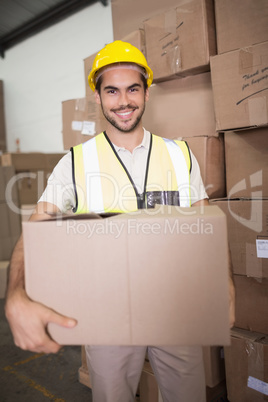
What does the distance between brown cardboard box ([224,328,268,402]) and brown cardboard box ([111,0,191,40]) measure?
1750mm

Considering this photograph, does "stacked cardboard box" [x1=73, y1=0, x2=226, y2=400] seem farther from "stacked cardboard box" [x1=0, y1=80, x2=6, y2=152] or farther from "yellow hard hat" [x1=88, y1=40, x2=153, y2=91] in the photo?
"stacked cardboard box" [x1=0, y1=80, x2=6, y2=152]

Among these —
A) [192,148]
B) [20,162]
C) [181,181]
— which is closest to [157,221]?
[181,181]

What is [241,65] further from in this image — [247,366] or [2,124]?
[2,124]

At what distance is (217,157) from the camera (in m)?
1.68

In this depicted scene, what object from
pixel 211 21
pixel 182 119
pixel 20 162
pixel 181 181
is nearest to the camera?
pixel 181 181

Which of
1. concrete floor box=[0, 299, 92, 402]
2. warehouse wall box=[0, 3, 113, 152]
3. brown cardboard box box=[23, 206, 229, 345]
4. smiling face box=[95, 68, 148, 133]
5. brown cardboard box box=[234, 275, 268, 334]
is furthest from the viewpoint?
warehouse wall box=[0, 3, 113, 152]

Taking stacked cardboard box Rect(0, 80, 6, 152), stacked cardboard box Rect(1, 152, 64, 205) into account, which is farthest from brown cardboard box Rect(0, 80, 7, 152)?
stacked cardboard box Rect(1, 152, 64, 205)

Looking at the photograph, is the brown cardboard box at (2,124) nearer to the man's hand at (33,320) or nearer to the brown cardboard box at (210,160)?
the brown cardboard box at (210,160)

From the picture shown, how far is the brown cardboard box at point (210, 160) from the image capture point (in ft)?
5.32

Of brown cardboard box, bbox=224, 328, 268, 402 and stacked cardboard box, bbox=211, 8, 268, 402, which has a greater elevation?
stacked cardboard box, bbox=211, 8, 268, 402

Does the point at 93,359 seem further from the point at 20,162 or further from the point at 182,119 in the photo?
the point at 20,162

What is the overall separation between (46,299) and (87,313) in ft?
0.36

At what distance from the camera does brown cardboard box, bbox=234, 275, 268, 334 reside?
1.65m

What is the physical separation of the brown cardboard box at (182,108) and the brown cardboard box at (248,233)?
1.35ft
